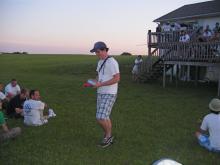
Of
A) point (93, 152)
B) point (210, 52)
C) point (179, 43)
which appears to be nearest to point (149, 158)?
point (93, 152)

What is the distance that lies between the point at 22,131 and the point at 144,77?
14.0 meters

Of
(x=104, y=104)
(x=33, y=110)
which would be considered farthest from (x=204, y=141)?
(x=33, y=110)

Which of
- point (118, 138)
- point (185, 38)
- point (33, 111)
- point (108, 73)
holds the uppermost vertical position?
point (185, 38)

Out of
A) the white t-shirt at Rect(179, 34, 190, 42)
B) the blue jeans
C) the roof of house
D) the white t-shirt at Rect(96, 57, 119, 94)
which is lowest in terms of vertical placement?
the blue jeans

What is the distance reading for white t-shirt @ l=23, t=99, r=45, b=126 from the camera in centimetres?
878

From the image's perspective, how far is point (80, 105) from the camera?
42.2 feet

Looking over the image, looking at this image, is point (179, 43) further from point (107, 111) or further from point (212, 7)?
point (107, 111)

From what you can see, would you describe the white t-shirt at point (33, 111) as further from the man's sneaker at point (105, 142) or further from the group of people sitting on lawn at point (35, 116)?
the man's sneaker at point (105, 142)

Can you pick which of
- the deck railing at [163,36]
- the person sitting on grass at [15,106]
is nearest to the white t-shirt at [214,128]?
the person sitting on grass at [15,106]

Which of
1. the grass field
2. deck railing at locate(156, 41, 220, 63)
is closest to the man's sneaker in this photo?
the grass field

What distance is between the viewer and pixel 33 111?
28.9 feet

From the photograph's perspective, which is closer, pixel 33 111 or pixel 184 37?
pixel 33 111

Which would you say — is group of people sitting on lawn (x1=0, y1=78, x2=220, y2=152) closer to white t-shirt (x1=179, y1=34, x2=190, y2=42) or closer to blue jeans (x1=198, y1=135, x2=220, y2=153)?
blue jeans (x1=198, y1=135, x2=220, y2=153)

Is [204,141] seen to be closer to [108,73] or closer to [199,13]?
[108,73]
